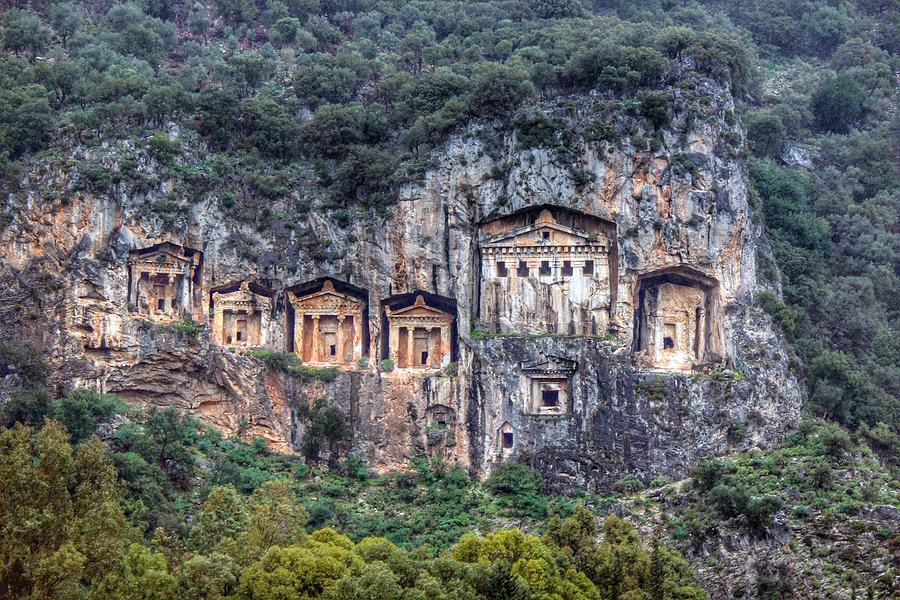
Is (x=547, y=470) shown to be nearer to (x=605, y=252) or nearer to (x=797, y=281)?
(x=605, y=252)

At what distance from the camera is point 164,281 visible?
57.5 m

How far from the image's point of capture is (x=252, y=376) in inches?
2248

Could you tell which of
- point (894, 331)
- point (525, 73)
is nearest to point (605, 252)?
point (525, 73)

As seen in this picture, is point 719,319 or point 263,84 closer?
point 719,319

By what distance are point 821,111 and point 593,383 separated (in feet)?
86.6

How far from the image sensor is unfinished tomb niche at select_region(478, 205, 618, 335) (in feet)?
182

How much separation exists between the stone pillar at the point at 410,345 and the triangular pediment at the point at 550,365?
501 cm

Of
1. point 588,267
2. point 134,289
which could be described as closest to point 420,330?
point 588,267

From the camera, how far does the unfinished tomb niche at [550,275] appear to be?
182 feet

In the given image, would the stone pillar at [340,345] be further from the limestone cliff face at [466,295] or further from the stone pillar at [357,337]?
the limestone cliff face at [466,295]

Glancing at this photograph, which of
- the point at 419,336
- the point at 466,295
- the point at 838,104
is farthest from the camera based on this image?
the point at 838,104

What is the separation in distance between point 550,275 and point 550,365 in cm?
361

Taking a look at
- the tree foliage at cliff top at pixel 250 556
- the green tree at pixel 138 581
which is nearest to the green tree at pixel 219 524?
the tree foliage at cliff top at pixel 250 556

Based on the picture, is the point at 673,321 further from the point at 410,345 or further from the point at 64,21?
the point at 64,21
